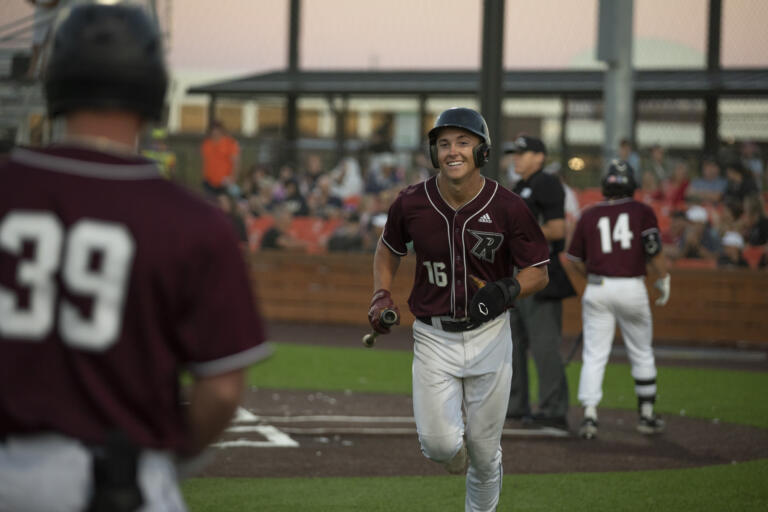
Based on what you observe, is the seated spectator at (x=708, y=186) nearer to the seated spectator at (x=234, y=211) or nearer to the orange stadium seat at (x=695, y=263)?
the orange stadium seat at (x=695, y=263)

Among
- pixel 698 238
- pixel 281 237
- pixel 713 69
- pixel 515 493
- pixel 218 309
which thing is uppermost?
pixel 713 69

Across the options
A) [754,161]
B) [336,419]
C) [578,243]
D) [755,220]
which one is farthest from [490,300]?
[754,161]

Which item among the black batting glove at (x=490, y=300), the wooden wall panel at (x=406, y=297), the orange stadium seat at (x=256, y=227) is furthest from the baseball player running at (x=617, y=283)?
the orange stadium seat at (x=256, y=227)

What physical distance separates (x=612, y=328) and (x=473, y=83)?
17.3m

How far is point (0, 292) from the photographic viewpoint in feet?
8.32

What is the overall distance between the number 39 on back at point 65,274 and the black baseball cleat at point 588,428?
7897 mm

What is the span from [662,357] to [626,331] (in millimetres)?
6032

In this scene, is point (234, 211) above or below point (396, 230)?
below

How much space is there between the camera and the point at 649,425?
10.2 m

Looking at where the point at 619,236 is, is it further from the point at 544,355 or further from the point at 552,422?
the point at 552,422

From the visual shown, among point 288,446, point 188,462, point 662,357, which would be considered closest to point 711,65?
point 662,357

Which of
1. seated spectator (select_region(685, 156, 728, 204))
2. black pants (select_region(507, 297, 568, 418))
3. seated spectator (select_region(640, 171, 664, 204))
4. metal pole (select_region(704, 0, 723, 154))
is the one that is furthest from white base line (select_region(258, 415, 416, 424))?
metal pole (select_region(704, 0, 723, 154))

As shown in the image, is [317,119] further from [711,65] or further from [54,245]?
[54,245]

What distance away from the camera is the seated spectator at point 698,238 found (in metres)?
17.9
